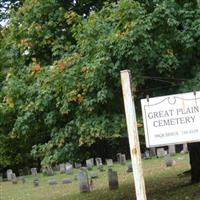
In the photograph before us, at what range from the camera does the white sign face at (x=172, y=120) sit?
7543 millimetres

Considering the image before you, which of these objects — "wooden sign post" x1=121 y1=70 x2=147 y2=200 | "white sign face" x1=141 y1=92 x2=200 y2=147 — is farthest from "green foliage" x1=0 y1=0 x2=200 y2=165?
"white sign face" x1=141 y1=92 x2=200 y2=147

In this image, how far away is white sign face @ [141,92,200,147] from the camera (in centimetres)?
754

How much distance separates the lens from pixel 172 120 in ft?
25.0

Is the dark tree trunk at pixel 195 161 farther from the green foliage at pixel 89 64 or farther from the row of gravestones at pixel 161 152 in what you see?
the row of gravestones at pixel 161 152

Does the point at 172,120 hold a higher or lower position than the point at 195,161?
higher

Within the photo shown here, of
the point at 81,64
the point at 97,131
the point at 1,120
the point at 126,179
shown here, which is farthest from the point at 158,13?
the point at 126,179

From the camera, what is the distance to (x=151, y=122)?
7.70m

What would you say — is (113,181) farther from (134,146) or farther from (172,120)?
(172,120)

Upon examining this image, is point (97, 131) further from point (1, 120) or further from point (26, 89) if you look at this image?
point (1, 120)

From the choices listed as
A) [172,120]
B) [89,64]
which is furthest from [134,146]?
[89,64]

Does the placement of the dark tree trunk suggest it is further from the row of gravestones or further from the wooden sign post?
the row of gravestones

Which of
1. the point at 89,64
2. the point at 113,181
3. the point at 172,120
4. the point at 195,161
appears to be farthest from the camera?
the point at 113,181

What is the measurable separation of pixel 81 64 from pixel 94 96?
690 mm

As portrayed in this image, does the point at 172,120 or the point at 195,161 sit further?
the point at 195,161
